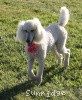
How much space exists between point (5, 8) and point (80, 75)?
258 inches

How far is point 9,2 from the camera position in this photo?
545 inches

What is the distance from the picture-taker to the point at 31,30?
19.6 feet

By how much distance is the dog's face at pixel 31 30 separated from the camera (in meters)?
5.91

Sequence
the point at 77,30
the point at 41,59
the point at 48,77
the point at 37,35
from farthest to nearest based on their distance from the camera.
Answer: the point at 77,30 → the point at 48,77 → the point at 41,59 → the point at 37,35

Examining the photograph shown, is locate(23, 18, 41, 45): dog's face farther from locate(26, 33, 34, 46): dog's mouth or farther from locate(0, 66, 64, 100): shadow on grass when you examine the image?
locate(0, 66, 64, 100): shadow on grass

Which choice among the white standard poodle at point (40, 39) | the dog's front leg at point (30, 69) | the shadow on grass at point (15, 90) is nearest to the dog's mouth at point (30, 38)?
the white standard poodle at point (40, 39)

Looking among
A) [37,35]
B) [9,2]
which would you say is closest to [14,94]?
[37,35]

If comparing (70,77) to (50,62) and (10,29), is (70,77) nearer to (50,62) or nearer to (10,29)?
(50,62)

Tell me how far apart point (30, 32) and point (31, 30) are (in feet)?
0.15

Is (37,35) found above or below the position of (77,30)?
above

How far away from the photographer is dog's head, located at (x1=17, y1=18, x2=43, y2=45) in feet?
19.4

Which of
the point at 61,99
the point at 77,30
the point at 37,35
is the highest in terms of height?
the point at 37,35

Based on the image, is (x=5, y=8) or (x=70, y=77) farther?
(x=5, y=8)

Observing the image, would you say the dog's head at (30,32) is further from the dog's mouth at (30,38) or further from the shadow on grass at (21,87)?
the shadow on grass at (21,87)
